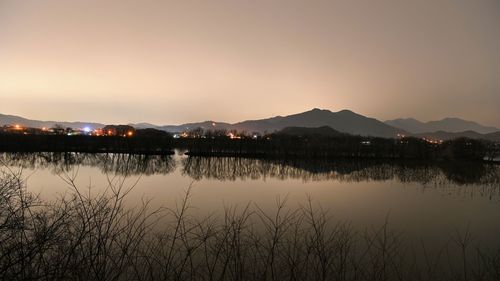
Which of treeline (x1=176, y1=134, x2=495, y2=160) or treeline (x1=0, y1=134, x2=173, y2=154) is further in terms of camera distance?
treeline (x1=176, y1=134, x2=495, y2=160)

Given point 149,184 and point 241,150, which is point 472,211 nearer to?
point 149,184

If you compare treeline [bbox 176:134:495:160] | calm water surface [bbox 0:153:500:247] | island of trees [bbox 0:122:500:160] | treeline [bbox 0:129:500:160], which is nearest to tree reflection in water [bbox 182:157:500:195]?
calm water surface [bbox 0:153:500:247]

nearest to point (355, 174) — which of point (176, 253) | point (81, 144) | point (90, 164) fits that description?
point (90, 164)

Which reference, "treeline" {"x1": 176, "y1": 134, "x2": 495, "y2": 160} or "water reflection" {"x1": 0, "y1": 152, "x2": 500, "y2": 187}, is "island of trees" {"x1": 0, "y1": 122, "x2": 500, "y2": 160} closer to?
"treeline" {"x1": 176, "y1": 134, "x2": 495, "y2": 160}

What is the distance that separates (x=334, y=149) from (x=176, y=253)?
69.4 m

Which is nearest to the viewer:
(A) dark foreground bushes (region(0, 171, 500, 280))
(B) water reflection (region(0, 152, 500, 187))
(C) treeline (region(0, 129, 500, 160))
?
(A) dark foreground bushes (region(0, 171, 500, 280))

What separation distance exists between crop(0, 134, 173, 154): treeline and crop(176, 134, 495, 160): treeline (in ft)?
23.6

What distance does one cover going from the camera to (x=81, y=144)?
7375 cm

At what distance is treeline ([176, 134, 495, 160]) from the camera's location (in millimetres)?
72938

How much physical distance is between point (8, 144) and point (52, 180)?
4331 cm

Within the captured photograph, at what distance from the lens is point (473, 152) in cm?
7350

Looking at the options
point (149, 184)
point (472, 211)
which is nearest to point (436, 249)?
point (472, 211)

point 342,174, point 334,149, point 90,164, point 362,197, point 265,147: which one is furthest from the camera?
point 265,147

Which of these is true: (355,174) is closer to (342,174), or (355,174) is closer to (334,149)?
(342,174)
